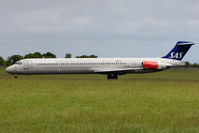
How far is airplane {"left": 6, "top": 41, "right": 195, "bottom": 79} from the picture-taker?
146 feet

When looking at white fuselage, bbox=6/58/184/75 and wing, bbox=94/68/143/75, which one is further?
wing, bbox=94/68/143/75

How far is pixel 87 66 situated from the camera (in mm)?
45156

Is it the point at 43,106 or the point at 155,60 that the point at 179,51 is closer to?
the point at 155,60

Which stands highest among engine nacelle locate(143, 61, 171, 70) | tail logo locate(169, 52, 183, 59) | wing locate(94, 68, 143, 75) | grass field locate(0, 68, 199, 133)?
tail logo locate(169, 52, 183, 59)

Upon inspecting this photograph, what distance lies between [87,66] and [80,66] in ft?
2.85

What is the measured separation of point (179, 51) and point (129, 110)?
3401 centimetres

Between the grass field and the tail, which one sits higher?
the tail

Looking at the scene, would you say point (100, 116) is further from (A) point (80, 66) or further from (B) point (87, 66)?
(B) point (87, 66)

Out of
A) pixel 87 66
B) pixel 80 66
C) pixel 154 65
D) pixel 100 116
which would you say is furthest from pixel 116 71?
pixel 100 116

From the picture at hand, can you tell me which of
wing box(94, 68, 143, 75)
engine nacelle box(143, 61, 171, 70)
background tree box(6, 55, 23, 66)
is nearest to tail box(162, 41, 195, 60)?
engine nacelle box(143, 61, 171, 70)

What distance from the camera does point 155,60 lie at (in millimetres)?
46562

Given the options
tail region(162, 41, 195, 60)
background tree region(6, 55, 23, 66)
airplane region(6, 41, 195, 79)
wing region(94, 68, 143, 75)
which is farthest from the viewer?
background tree region(6, 55, 23, 66)

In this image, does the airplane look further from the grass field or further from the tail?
the grass field

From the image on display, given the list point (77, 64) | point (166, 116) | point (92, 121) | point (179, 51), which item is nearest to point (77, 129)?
point (92, 121)
